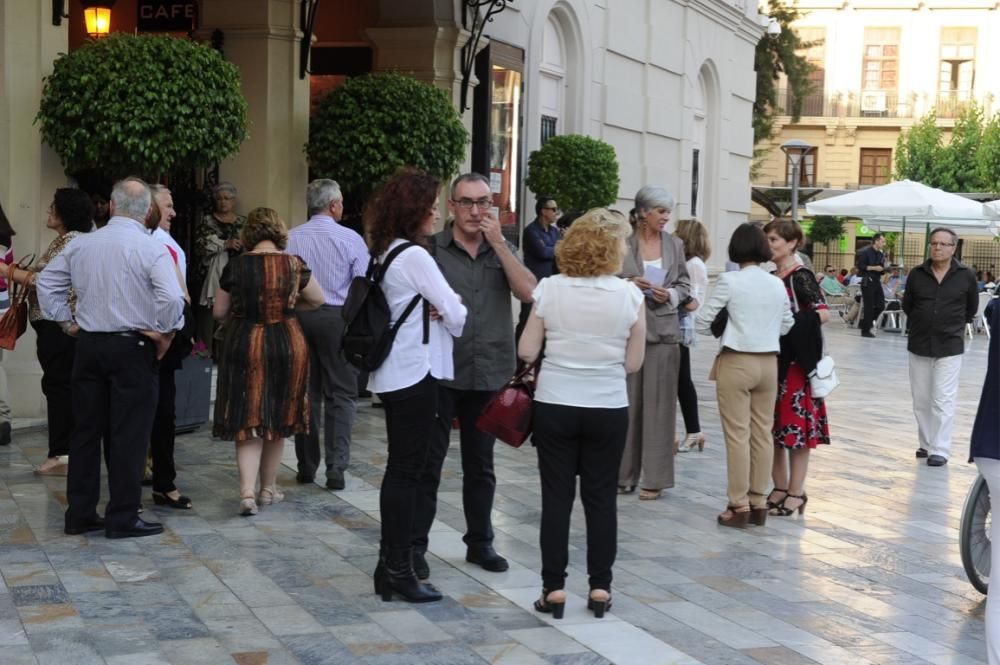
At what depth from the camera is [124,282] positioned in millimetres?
7117

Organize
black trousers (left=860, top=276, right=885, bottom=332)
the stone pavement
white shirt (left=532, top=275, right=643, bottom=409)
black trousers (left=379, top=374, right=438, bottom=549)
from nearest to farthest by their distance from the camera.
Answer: the stone pavement → white shirt (left=532, top=275, right=643, bottom=409) → black trousers (left=379, top=374, right=438, bottom=549) → black trousers (left=860, top=276, right=885, bottom=332)

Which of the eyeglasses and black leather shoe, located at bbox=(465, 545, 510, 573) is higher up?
the eyeglasses

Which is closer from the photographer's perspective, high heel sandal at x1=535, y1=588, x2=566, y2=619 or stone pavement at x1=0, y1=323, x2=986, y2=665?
stone pavement at x1=0, y1=323, x2=986, y2=665

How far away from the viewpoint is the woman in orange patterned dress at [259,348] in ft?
25.6

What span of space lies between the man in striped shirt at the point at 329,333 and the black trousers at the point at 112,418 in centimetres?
154

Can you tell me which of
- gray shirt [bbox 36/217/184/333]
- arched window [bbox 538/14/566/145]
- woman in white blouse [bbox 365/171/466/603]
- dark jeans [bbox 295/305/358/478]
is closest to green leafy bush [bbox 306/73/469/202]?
dark jeans [bbox 295/305/358/478]

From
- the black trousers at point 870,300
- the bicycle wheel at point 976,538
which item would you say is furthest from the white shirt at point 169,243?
Result: the black trousers at point 870,300

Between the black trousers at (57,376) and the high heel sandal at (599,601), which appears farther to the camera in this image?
the black trousers at (57,376)

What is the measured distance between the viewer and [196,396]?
34.9 feet

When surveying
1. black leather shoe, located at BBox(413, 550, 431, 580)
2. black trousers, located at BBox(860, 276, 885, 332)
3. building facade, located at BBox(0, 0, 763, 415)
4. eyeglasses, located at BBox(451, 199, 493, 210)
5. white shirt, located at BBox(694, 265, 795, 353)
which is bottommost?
black leather shoe, located at BBox(413, 550, 431, 580)

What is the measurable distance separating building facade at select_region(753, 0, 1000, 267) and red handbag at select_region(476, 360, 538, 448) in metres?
52.1

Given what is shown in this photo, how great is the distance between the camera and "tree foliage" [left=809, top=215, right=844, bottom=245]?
169ft

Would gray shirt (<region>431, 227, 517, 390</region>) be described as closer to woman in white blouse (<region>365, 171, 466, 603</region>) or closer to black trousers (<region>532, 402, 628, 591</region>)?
woman in white blouse (<region>365, 171, 466, 603</region>)

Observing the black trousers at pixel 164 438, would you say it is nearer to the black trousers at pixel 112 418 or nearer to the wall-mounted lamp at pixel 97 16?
the black trousers at pixel 112 418
